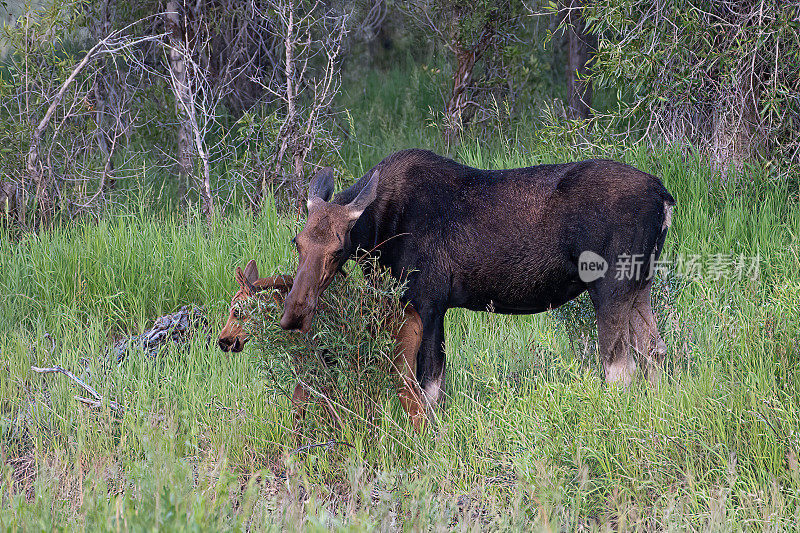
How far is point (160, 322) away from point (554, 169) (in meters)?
3.56

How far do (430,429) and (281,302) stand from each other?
3.39ft

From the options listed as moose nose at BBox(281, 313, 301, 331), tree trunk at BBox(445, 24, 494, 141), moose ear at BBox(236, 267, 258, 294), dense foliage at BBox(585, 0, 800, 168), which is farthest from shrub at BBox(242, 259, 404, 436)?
tree trunk at BBox(445, 24, 494, 141)

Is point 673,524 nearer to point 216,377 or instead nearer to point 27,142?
point 216,377

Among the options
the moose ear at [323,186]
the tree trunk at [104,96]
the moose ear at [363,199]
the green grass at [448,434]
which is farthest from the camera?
the tree trunk at [104,96]

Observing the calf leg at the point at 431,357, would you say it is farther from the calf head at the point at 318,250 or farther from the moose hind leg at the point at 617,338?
the moose hind leg at the point at 617,338

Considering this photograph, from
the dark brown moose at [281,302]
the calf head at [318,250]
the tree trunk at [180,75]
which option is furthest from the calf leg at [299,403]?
the tree trunk at [180,75]

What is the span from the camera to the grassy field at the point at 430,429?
3637 millimetres

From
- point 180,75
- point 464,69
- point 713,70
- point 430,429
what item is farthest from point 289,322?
point 464,69

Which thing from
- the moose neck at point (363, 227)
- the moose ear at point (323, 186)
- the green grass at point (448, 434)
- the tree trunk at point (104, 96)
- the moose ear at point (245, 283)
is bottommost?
the green grass at point (448, 434)

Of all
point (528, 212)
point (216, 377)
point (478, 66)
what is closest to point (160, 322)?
point (216, 377)

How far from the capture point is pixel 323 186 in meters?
4.45

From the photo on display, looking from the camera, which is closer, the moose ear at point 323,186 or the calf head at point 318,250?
the calf head at point 318,250

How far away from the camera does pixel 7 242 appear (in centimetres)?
→ 793

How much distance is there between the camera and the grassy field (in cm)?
364
